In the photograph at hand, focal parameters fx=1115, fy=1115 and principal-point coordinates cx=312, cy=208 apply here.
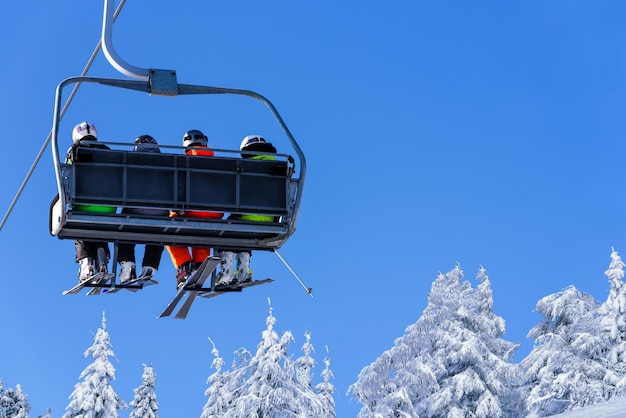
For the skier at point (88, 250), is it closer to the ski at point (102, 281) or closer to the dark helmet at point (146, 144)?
the ski at point (102, 281)

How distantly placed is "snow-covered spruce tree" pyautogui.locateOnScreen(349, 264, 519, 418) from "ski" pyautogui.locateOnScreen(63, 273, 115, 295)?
682 inches

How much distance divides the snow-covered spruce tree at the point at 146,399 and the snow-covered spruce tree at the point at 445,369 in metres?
12.3

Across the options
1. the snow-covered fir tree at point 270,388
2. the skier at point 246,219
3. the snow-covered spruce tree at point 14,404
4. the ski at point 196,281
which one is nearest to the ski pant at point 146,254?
the ski at point 196,281

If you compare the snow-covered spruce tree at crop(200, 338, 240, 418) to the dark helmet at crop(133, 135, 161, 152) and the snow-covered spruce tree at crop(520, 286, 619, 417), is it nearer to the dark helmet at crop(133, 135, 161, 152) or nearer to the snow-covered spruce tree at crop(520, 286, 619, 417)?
the snow-covered spruce tree at crop(520, 286, 619, 417)

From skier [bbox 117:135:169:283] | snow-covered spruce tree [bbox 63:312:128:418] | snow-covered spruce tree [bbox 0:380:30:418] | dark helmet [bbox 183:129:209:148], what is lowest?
skier [bbox 117:135:169:283]

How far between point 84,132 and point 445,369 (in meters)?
21.9

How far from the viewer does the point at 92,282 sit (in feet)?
45.9

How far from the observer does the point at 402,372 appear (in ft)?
104

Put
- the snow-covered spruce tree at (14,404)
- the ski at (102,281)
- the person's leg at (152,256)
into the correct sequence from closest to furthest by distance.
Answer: the ski at (102,281)
the person's leg at (152,256)
the snow-covered spruce tree at (14,404)

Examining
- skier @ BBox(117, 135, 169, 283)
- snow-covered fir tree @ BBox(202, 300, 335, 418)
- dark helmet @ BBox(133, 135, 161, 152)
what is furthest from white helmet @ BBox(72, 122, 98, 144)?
snow-covered fir tree @ BBox(202, 300, 335, 418)

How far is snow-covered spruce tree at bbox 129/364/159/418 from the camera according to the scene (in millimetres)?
41938

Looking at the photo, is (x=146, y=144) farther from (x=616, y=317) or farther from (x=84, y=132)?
(x=616, y=317)

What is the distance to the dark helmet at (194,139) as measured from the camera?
12.9 metres

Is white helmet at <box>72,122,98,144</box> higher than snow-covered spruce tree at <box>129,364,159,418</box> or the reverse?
the reverse
